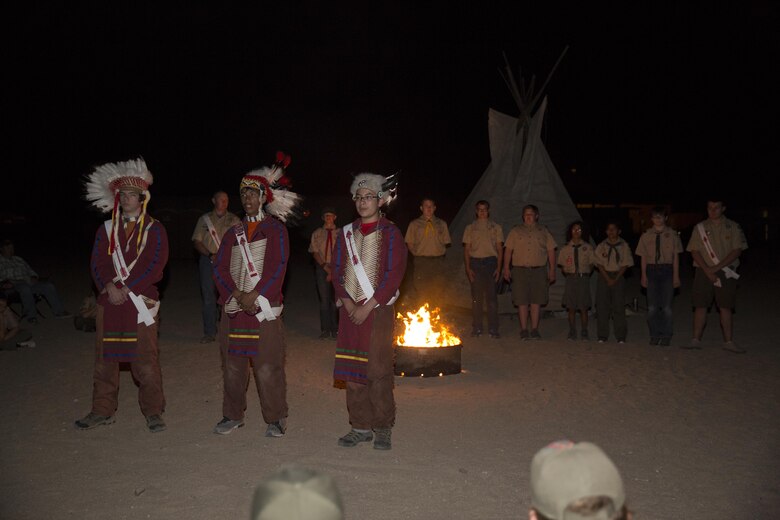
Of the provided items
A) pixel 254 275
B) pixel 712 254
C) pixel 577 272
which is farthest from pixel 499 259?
pixel 254 275

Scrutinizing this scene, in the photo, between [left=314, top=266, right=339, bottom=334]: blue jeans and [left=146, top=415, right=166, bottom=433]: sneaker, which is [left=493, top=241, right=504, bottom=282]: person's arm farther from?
[left=146, top=415, right=166, bottom=433]: sneaker

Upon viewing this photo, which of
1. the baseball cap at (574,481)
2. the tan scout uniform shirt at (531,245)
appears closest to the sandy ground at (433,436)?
the tan scout uniform shirt at (531,245)

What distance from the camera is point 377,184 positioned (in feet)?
19.0

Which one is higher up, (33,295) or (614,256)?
(614,256)

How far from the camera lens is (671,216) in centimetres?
3966

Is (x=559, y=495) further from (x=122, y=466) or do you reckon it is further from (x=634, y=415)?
(x=634, y=415)

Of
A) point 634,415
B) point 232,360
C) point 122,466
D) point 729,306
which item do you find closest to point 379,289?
point 232,360

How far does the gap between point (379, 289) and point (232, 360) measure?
130cm

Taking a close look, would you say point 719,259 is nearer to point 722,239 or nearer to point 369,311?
point 722,239

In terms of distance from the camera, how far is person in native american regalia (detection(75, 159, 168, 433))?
6.08 metres

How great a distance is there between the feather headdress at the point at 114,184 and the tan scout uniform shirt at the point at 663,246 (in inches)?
240

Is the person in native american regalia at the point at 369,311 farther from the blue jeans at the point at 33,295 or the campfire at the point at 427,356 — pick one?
the blue jeans at the point at 33,295

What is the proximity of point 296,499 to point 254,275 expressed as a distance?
4496 mm

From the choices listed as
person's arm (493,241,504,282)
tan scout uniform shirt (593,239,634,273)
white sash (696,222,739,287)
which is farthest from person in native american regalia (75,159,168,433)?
white sash (696,222,739,287)
